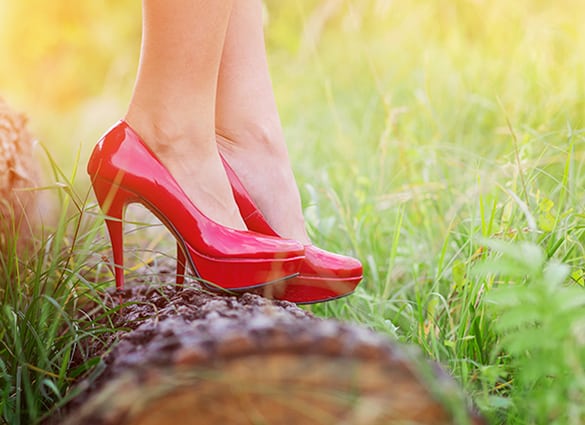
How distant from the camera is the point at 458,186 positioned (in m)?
2.06

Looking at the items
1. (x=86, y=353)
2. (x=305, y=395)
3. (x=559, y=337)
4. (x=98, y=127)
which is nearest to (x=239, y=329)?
(x=305, y=395)

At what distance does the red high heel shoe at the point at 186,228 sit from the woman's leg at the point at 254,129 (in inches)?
8.4

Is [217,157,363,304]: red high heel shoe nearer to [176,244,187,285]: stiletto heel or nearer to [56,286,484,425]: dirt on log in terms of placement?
[176,244,187,285]: stiletto heel

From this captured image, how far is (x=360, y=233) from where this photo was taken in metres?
1.98

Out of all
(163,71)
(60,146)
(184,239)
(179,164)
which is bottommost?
(60,146)

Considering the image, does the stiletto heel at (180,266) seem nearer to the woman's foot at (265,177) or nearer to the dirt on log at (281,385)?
the woman's foot at (265,177)

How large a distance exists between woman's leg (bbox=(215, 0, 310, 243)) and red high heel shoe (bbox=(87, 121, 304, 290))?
0.70 feet

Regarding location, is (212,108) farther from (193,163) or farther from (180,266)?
(180,266)

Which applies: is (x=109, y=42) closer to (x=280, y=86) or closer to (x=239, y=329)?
(x=280, y=86)

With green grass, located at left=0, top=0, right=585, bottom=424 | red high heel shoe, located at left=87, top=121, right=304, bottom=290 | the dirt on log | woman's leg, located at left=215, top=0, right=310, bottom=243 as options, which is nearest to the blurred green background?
green grass, located at left=0, top=0, right=585, bottom=424

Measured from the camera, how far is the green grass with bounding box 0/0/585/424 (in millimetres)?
930

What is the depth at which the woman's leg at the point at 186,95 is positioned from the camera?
1317 mm

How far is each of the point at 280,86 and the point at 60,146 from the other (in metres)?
1.35

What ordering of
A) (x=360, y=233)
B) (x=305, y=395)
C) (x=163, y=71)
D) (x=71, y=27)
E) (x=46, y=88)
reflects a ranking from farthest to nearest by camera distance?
1. (x=46, y=88)
2. (x=71, y=27)
3. (x=360, y=233)
4. (x=163, y=71)
5. (x=305, y=395)
